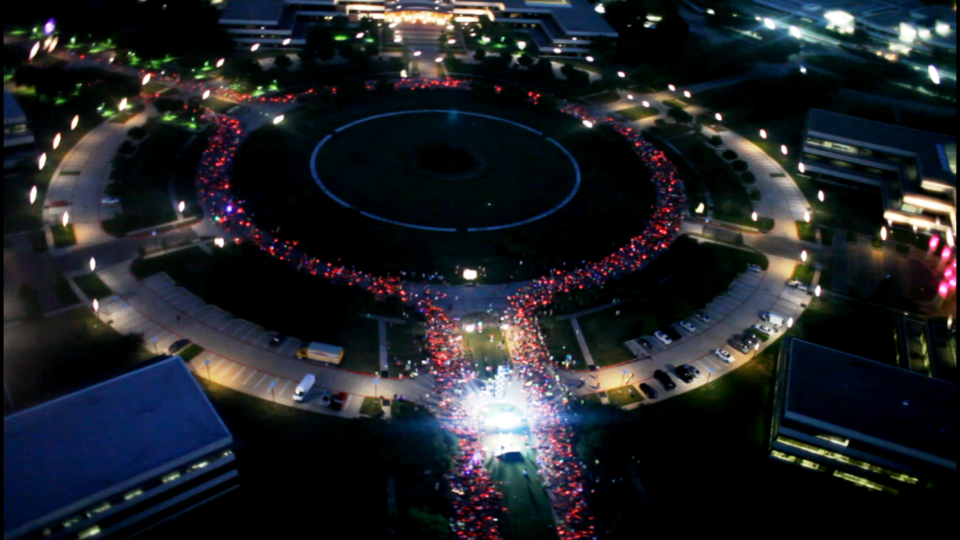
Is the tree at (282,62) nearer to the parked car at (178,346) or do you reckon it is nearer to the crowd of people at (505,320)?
the crowd of people at (505,320)

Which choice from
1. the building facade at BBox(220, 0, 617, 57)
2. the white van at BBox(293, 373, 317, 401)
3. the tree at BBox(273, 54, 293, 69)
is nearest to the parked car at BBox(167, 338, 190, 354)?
the white van at BBox(293, 373, 317, 401)

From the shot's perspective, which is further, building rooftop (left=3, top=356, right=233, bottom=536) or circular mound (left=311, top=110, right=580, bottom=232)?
circular mound (left=311, top=110, right=580, bottom=232)

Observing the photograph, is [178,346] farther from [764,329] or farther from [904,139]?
[904,139]

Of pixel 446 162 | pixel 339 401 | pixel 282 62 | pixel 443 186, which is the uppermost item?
pixel 282 62

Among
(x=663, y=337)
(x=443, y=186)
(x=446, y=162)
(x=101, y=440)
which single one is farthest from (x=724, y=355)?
(x=101, y=440)

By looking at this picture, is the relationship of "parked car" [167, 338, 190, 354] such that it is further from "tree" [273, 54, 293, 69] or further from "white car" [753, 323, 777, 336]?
"tree" [273, 54, 293, 69]

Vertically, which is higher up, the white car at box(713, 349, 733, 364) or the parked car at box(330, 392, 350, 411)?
the white car at box(713, 349, 733, 364)

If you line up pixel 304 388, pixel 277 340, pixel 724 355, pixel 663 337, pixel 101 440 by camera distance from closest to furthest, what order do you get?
pixel 101 440, pixel 304 388, pixel 277 340, pixel 724 355, pixel 663 337
